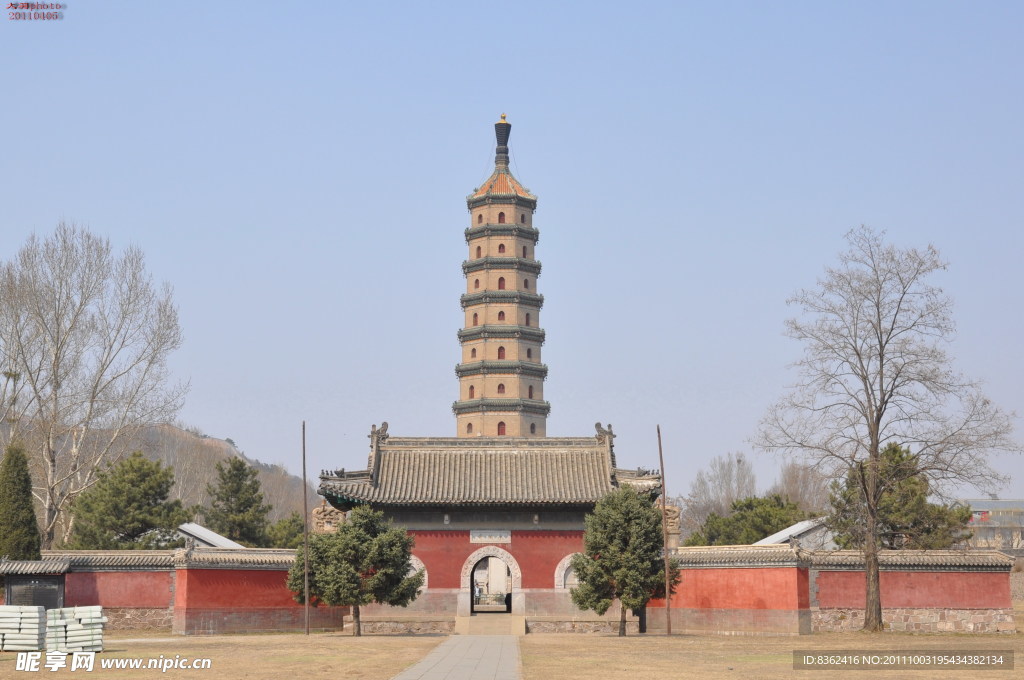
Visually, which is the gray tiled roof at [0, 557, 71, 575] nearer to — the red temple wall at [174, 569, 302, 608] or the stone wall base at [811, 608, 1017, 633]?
the red temple wall at [174, 569, 302, 608]

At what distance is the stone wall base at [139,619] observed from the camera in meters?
29.1

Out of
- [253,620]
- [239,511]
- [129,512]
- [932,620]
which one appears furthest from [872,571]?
[239,511]

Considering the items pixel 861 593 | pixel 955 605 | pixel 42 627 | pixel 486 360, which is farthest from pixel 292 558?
pixel 486 360

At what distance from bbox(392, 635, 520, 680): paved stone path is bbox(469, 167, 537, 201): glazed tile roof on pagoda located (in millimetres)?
36061

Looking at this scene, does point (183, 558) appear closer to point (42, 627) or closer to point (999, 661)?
point (42, 627)

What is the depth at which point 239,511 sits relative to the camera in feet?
151

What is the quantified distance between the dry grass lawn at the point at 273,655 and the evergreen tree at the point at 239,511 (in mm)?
17156

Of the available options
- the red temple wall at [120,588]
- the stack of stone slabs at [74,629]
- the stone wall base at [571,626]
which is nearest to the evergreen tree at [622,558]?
the stone wall base at [571,626]

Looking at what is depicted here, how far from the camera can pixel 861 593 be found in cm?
2981

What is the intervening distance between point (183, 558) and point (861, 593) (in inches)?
701

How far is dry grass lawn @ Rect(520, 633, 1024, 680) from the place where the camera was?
17438 mm

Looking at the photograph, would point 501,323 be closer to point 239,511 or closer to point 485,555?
point 239,511

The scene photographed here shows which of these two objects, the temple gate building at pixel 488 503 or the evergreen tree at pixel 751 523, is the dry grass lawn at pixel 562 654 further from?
the evergreen tree at pixel 751 523

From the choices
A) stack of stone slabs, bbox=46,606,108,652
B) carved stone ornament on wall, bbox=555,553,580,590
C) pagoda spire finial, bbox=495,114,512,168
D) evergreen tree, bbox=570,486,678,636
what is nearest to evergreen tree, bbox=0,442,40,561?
stack of stone slabs, bbox=46,606,108,652
